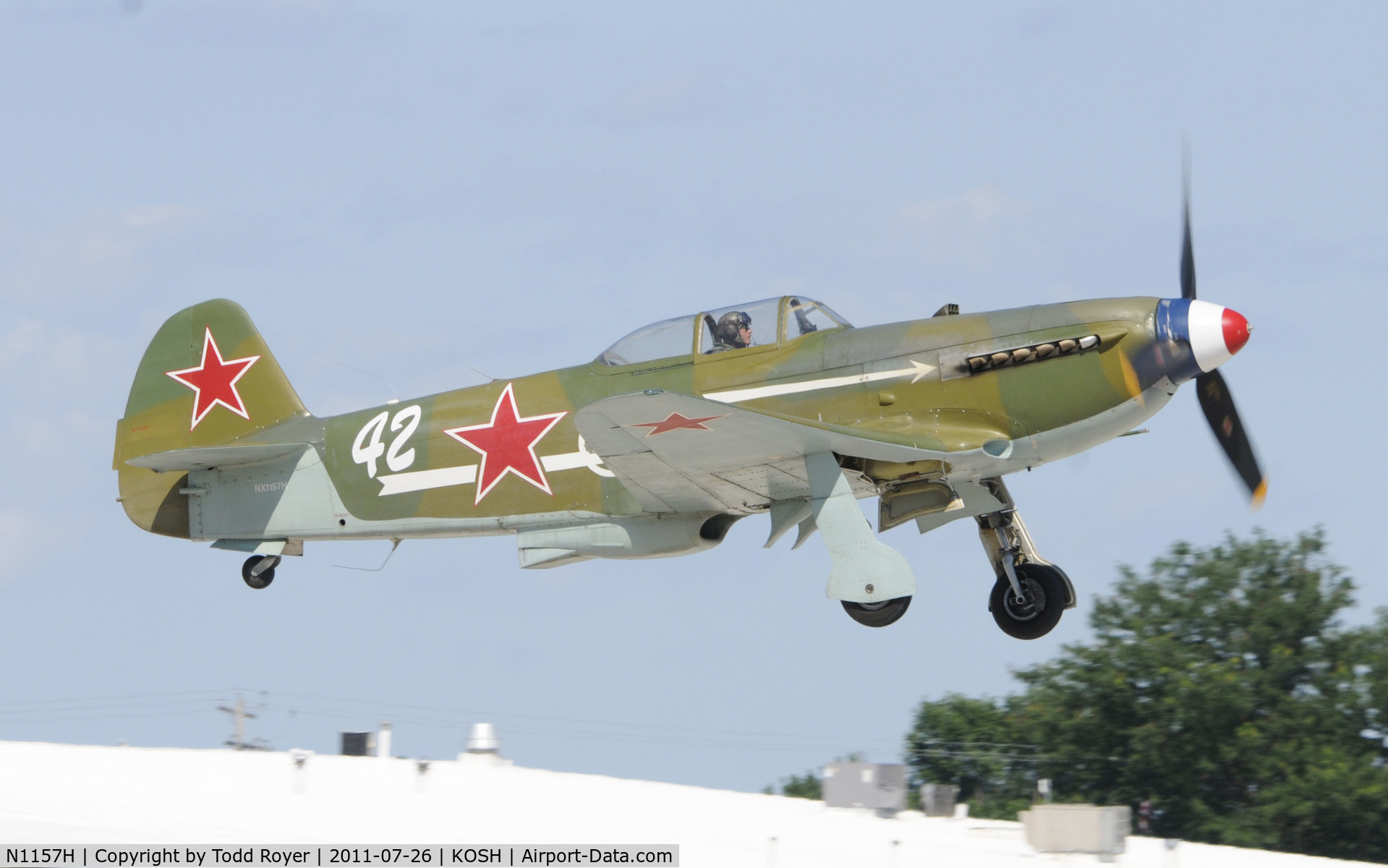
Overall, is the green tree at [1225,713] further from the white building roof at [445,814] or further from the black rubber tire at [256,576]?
the black rubber tire at [256,576]

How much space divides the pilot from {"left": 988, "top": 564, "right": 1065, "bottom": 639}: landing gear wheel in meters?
2.82

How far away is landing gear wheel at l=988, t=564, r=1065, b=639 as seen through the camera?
13141 mm

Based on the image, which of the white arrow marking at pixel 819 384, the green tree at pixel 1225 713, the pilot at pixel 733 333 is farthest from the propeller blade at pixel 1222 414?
the green tree at pixel 1225 713

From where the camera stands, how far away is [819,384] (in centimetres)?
1258

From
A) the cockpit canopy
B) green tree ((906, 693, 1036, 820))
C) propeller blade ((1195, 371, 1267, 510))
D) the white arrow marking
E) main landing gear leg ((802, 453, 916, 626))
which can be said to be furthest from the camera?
green tree ((906, 693, 1036, 820))

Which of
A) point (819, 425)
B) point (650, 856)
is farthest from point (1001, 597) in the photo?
point (650, 856)

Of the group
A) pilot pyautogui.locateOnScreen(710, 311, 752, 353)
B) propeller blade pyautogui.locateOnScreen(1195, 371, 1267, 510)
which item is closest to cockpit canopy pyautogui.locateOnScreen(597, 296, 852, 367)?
pilot pyautogui.locateOnScreen(710, 311, 752, 353)

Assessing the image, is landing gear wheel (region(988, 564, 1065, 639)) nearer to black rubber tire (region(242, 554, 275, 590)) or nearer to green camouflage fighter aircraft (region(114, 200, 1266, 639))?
green camouflage fighter aircraft (region(114, 200, 1266, 639))

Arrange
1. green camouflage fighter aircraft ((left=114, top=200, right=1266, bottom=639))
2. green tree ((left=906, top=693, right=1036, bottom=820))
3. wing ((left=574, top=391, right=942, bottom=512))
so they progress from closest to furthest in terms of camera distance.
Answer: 1. wing ((left=574, top=391, right=942, bottom=512))
2. green camouflage fighter aircraft ((left=114, top=200, right=1266, bottom=639))
3. green tree ((left=906, top=693, right=1036, bottom=820))
